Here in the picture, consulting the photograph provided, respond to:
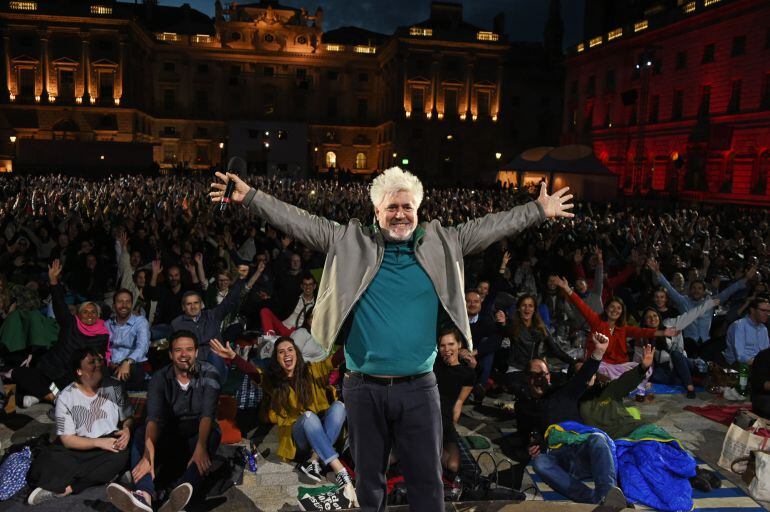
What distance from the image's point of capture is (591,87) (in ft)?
154

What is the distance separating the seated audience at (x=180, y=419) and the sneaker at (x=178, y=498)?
31 cm

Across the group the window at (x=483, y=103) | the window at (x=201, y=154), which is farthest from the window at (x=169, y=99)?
the window at (x=483, y=103)

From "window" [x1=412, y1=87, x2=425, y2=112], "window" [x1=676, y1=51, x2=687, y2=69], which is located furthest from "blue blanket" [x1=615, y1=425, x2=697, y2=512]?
"window" [x1=412, y1=87, x2=425, y2=112]

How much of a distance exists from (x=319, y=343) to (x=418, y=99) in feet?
198

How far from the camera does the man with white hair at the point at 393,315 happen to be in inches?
124

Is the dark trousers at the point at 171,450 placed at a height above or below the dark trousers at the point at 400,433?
below

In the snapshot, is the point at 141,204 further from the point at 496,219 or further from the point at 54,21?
the point at 54,21

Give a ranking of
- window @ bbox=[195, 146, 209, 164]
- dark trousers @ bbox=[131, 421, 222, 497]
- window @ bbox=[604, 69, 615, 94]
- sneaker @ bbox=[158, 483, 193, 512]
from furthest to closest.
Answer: window @ bbox=[195, 146, 209, 164], window @ bbox=[604, 69, 615, 94], dark trousers @ bbox=[131, 421, 222, 497], sneaker @ bbox=[158, 483, 193, 512]

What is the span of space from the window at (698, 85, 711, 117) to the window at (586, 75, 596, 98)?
994 centimetres

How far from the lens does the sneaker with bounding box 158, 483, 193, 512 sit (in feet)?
15.6

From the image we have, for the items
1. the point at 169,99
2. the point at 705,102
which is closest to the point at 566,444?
the point at 705,102

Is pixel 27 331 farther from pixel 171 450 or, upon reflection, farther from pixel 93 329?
pixel 171 450

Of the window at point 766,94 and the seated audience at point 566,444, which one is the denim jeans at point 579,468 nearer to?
the seated audience at point 566,444

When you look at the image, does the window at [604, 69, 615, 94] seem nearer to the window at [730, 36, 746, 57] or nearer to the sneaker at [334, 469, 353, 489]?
the window at [730, 36, 746, 57]
